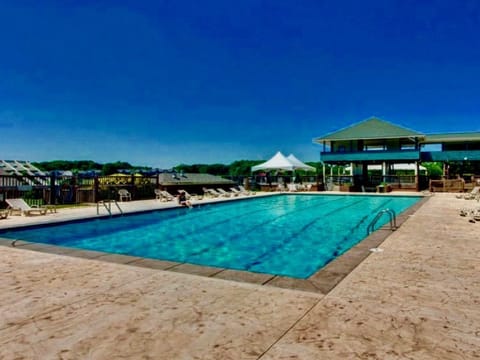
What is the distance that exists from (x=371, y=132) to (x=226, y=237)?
21.6 m

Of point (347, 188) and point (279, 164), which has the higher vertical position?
point (279, 164)

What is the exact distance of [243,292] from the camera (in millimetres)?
3703

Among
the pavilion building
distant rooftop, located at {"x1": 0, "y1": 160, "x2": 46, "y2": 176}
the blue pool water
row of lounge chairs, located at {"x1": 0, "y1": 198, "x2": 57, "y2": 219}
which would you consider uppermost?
the pavilion building

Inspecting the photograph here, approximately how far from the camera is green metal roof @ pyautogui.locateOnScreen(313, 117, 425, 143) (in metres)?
26.5

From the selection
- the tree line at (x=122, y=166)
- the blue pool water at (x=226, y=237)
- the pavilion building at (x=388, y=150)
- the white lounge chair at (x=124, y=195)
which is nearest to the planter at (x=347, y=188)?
the pavilion building at (x=388, y=150)

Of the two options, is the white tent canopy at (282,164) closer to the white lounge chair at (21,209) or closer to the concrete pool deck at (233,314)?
the white lounge chair at (21,209)

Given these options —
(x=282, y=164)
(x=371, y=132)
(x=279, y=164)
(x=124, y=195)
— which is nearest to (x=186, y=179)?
(x=124, y=195)

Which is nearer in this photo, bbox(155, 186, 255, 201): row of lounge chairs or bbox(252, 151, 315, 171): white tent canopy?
bbox(155, 186, 255, 201): row of lounge chairs

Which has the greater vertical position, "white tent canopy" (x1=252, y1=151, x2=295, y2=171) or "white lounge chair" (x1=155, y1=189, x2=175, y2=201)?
"white tent canopy" (x1=252, y1=151, x2=295, y2=171)

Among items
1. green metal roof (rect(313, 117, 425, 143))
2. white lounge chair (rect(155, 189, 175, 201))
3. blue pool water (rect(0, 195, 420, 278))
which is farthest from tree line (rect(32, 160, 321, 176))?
blue pool water (rect(0, 195, 420, 278))

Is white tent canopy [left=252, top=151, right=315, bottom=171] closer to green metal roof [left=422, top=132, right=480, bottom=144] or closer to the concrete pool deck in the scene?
green metal roof [left=422, top=132, right=480, bottom=144]

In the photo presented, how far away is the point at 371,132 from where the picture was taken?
27547 millimetres

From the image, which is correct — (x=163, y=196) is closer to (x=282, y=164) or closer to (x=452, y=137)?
(x=282, y=164)

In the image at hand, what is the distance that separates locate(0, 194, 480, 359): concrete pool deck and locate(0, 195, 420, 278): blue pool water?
242 cm
